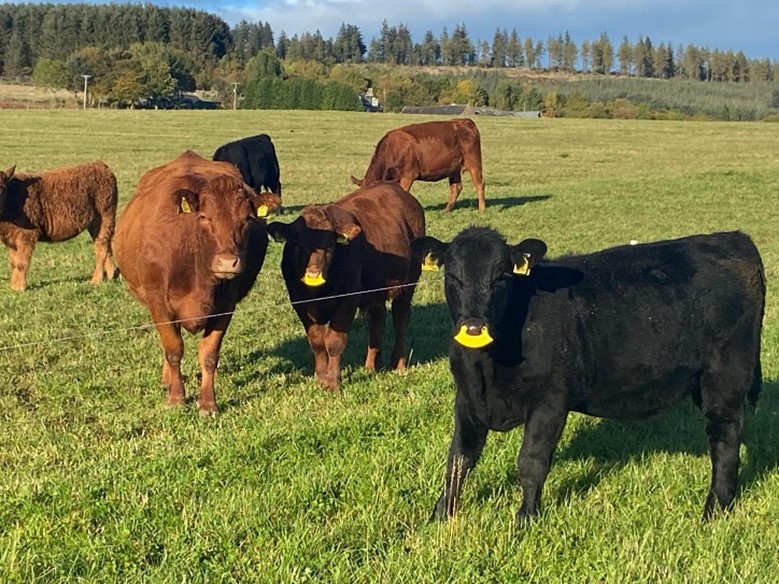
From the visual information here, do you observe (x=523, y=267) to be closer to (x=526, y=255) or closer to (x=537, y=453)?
(x=526, y=255)

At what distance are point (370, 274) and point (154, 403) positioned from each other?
7.45 ft

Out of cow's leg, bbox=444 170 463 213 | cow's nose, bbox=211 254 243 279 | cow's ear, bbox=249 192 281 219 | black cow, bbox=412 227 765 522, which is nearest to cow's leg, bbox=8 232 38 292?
cow's ear, bbox=249 192 281 219

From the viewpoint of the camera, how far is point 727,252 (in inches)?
207

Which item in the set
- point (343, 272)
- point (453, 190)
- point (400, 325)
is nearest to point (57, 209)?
point (400, 325)

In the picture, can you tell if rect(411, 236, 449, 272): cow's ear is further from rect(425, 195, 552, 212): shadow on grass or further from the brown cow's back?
rect(425, 195, 552, 212): shadow on grass

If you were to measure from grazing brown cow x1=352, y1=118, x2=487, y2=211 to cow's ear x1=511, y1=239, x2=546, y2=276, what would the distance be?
15.3 meters

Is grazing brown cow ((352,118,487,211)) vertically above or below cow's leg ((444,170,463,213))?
above

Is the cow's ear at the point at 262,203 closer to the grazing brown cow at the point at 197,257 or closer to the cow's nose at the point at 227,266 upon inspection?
the grazing brown cow at the point at 197,257

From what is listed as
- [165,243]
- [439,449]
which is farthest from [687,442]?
[165,243]

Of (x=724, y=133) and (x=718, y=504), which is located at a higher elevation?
(x=724, y=133)

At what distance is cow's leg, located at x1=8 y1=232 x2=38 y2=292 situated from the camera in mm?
11602

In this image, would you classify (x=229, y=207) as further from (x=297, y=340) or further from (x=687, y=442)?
(x=687, y=442)

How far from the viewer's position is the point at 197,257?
6805mm

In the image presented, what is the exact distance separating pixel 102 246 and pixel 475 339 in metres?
9.57
